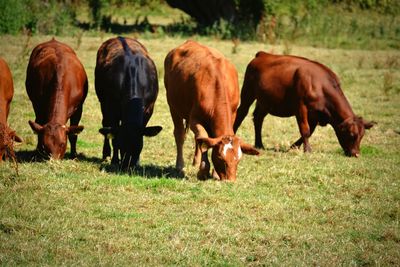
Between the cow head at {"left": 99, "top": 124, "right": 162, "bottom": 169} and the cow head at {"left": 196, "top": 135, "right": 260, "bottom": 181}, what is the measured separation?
1.08 meters

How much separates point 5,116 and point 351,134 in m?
5.97

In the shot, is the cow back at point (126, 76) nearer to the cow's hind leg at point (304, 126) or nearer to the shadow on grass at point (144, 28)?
the cow's hind leg at point (304, 126)

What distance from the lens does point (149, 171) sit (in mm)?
10258

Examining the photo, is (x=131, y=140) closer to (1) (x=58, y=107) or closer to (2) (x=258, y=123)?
(1) (x=58, y=107)

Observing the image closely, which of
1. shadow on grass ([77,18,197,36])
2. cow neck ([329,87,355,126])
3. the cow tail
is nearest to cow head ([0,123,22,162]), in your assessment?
the cow tail

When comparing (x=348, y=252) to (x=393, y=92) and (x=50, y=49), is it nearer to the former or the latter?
(x=50, y=49)

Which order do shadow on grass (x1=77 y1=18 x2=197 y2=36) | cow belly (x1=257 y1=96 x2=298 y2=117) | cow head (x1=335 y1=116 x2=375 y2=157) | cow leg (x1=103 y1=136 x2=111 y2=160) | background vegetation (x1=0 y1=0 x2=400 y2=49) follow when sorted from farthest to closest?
1. shadow on grass (x1=77 y1=18 x2=197 y2=36)
2. background vegetation (x1=0 y1=0 x2=400 y2=49)
3. cow belly (x1=257 y1=96 x2=298 y2=117)
4. cow head (x1=335 y1=116 x2=375 y2=157)
5. cow leg (x1=103 y1=136 x2=111 y2=160)

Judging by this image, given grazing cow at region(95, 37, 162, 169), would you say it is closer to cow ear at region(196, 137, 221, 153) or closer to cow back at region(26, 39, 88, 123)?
cow back at region(26, 39, 88, 123)

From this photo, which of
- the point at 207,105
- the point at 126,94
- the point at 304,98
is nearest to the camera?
the point at 207,105

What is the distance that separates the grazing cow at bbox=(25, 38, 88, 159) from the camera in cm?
1009

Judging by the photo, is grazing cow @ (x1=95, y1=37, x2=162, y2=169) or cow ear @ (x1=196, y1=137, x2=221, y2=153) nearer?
cow ear @ (x1=196, y1=137, x2=221, y2=153)

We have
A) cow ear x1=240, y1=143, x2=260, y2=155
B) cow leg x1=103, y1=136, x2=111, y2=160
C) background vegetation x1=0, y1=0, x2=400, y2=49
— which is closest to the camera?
cow ear x1=240, y1=143, x2=260, y2=155

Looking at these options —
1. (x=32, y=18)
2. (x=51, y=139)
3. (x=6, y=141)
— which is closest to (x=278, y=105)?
(x=51, y=139)

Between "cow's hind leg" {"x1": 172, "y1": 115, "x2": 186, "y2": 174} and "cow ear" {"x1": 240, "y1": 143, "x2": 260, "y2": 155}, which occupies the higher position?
"cow ear" {"x1": 240, "y1": 143, "x2": 260, "y2": 155}
